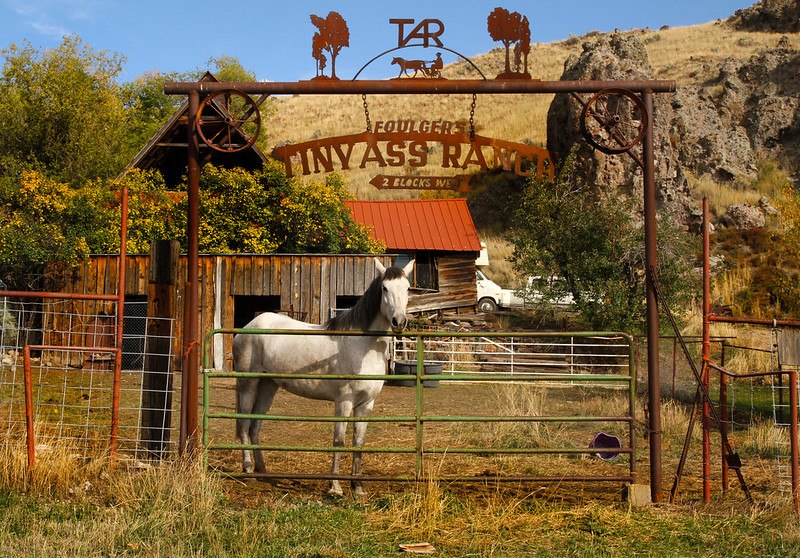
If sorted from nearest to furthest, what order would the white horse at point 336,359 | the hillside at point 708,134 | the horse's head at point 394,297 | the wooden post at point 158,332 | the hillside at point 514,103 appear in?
the horse's head at point 394,297 < the white horse at point 336,359 < the wooden post at point 158,332 < the hillside at point 708,134 < the hillside at point 514,103

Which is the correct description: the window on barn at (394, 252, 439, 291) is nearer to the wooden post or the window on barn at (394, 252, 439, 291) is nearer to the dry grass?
the wooden post

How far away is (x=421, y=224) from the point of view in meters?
26.0

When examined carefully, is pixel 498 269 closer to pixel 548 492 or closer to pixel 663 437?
pixel 663 437

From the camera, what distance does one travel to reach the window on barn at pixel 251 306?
1905 centimetres

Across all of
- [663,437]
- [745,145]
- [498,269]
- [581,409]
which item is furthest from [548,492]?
[745,145]

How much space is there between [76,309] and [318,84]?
1420cm

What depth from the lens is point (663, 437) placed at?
32.0 ft

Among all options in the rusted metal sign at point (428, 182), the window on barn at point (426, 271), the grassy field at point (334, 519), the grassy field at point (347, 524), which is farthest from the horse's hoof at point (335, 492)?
the window on barn at point (426, 271)

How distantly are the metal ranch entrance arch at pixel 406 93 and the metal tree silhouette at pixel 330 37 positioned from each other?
348 mm

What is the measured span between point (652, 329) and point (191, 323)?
410cm

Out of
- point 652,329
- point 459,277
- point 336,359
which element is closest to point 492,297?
point 459,277

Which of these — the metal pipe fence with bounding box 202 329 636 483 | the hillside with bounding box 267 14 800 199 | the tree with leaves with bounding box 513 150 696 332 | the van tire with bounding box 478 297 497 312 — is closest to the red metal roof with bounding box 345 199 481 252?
the van tire with bounding box 478 297 497 312

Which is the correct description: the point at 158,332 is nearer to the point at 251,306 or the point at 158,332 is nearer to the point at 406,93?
the point at 406,93

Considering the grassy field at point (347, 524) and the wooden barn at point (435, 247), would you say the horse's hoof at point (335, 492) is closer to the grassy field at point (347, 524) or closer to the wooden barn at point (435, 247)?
the grassy field at point (347, 524)
